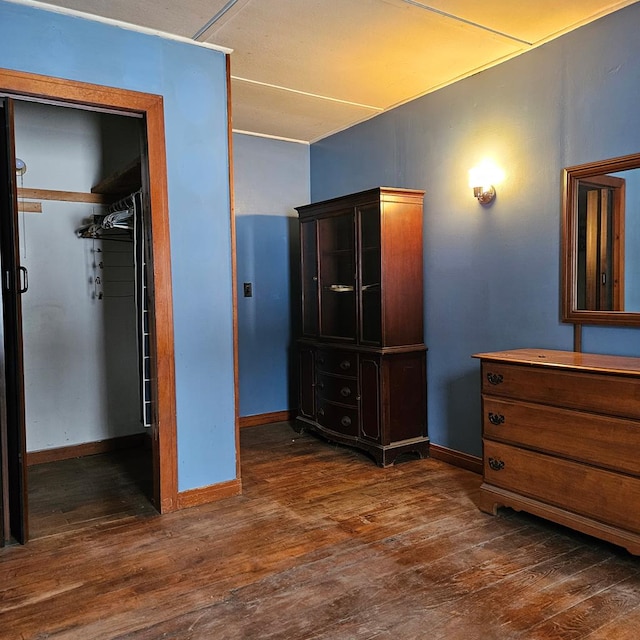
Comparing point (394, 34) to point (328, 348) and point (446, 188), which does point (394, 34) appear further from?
point (328, 348)

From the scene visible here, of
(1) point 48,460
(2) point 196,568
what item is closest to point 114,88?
(2) point 196,568

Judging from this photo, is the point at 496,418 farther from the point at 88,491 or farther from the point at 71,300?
the point at 71,300

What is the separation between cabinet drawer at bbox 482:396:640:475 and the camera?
2250 millimetres

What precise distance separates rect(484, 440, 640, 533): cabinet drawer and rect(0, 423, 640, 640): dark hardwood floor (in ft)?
0.64

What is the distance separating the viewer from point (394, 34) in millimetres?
2889

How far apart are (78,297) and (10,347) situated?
5.06ft

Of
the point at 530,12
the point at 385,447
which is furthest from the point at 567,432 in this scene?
the point at 530,12

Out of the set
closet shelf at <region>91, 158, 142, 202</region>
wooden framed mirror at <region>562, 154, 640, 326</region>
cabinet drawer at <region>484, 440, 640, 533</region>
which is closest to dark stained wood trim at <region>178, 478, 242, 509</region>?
cabinet drawer at <region>484, 440, 640, 533</region>

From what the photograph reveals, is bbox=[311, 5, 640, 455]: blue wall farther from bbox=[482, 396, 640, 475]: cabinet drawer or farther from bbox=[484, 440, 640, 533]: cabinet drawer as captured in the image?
bbox=[484, 440, 640, 533]: cabinet drawer

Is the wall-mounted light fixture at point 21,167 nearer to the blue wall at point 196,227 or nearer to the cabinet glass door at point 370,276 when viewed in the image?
the blue wall at point 196,227

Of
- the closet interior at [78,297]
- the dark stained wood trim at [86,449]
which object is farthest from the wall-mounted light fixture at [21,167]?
the dark stained wood trim at [86,449]

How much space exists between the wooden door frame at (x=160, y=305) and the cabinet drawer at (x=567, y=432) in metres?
1.68

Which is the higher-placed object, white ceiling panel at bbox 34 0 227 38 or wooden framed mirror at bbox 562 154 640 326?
white ceiling panel at bbox 34 0 227 38

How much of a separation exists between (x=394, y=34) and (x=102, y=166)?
2.39 meters
